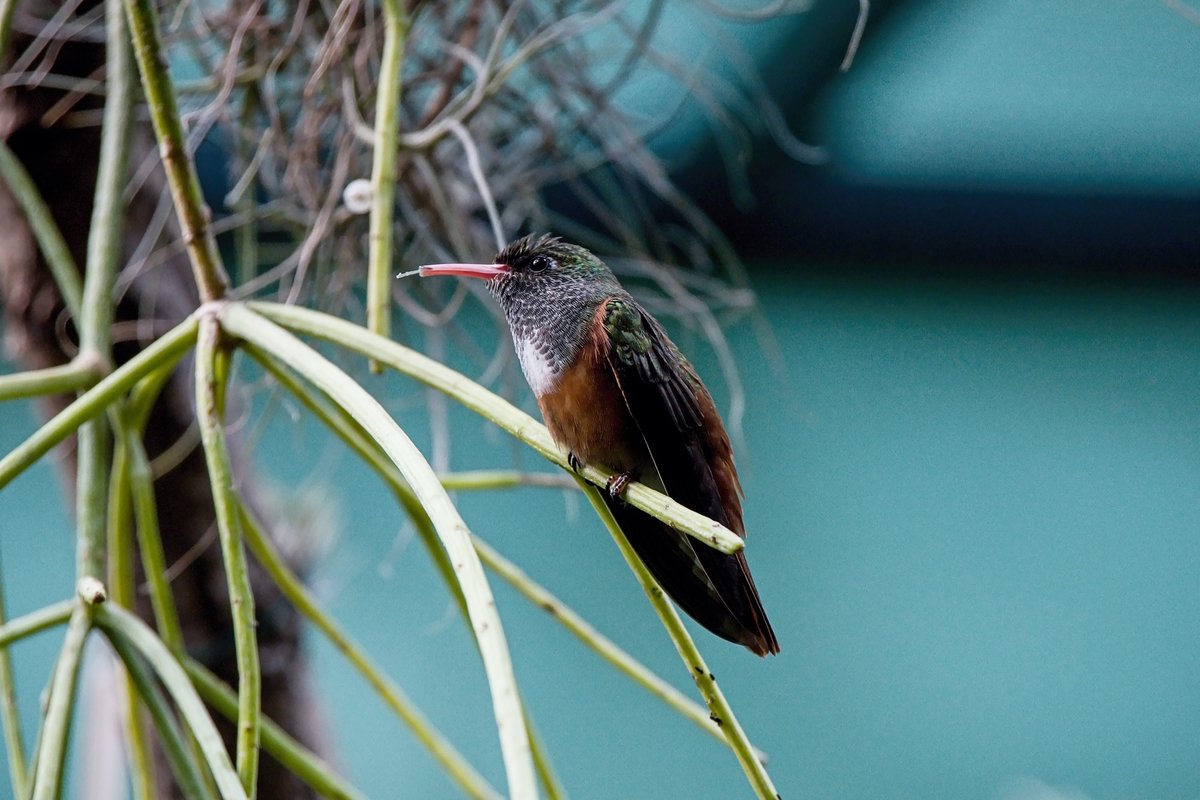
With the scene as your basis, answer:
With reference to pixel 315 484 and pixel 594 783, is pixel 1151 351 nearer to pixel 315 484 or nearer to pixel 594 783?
pixel 594 783

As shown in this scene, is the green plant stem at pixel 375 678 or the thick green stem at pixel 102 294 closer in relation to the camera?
the thick green stem at pixel 102 294

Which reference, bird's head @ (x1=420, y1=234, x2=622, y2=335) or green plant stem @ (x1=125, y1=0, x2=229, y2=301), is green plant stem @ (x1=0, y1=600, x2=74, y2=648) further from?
bird's head @ (x1=420, y1=234, x2=622, y2=335)

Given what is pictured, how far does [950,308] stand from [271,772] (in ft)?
6.38

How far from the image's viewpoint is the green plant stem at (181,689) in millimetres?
556

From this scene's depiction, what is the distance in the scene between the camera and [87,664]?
1.37m

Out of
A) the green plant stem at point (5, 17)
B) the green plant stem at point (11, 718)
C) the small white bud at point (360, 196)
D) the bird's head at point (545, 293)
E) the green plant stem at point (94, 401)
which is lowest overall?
the green plant stem at point (11, 718)

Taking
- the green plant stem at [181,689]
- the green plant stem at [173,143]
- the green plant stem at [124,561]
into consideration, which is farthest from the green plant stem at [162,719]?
the green plant stem at [173,143]

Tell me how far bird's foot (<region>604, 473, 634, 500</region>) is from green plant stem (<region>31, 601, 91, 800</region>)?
0.30 meters

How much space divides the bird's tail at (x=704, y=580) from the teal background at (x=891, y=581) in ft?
5.22

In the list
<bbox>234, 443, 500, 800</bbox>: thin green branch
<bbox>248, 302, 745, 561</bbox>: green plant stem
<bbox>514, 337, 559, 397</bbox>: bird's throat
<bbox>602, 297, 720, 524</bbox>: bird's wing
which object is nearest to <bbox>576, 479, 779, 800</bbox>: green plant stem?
<bbox>248, 302, 745, 561</bbox>: green plant stem

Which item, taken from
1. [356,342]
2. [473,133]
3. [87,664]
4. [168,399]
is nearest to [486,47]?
[473,133]

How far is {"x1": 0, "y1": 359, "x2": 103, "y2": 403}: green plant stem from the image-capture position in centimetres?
65

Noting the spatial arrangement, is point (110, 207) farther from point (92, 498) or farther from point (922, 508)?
point (922, 508)

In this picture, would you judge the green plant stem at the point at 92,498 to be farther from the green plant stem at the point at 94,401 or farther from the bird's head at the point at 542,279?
the bird's head at the point at 542,279
